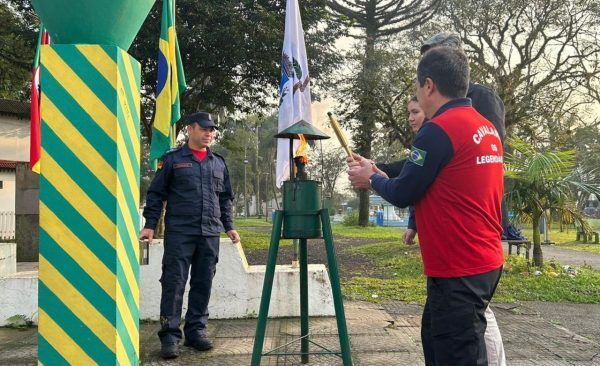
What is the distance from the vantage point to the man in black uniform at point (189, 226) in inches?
180

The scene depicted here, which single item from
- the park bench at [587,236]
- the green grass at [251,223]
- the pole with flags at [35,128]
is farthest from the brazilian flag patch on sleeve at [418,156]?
the green grass at [251,223]

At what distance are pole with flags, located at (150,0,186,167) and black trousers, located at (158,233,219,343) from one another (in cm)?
145

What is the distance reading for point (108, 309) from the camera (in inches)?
95.7

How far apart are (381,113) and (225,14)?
6.34 m

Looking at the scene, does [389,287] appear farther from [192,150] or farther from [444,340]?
[444,340]

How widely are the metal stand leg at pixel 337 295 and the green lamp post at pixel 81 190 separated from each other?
5.19 feet

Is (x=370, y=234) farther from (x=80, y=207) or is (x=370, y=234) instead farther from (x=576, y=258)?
(x=80, y=207)

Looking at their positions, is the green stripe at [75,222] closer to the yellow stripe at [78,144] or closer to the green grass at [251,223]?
the yellow stripe at [78,144]

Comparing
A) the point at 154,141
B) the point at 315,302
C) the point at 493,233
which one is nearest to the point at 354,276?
the point at 315,302

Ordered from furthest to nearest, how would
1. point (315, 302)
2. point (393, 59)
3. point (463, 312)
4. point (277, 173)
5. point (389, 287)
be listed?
point (393, 59) < point (389, 287) < point (277, 173) < point (315, 302) < point (463, 312)

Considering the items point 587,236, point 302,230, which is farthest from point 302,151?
point 587,236

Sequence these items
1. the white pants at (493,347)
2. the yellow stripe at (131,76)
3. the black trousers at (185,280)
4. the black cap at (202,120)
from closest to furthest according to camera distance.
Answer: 1. the yellow stripe at (131,76)
2. the white pants at (493,347)
3. the black trousers at (185,280)
4. the black cap at (202,120)

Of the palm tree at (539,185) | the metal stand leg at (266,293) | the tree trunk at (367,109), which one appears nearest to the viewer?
the metal stand leg at (266,293)

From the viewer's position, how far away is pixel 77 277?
242 centimetres
